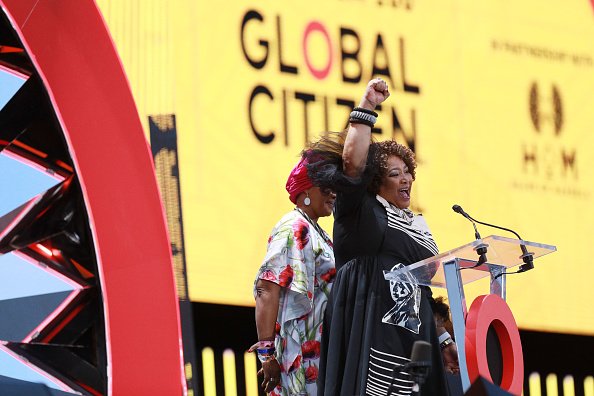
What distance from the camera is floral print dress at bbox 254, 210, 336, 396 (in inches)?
138

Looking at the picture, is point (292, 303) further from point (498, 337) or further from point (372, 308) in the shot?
point (498, 337)

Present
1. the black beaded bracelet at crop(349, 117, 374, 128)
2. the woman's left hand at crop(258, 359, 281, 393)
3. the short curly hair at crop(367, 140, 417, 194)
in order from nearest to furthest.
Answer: the black beaded bracelet at crop(349, 117, 374, 128), the short curly hair at crop(367, 140, 417, 194), the woman's left hand at crop(258, 359, 281, 393)

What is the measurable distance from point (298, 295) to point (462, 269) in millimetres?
639

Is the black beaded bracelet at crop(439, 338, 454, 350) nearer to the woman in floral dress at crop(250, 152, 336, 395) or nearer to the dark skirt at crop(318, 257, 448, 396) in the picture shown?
the dark skirt at crop(318, 257, 448, 396)

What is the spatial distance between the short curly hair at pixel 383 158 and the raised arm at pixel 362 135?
20cm

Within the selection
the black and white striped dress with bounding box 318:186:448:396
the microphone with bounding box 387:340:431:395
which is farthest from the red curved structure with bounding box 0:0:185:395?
the microphone with bounding box 387:340:431:395

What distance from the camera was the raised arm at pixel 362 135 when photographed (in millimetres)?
3066

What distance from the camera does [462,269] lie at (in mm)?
3086

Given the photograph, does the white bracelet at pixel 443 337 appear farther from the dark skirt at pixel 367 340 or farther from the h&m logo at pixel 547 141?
the h&m logo at pixel 547 141

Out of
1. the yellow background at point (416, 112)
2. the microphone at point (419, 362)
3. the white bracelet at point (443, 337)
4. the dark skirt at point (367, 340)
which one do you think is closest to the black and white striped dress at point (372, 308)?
the dark skirt at point (367, 340)

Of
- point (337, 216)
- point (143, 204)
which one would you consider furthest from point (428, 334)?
point (143, 204)

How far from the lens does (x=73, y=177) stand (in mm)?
3662

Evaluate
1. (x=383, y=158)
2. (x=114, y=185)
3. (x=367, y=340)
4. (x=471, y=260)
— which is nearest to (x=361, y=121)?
(x=383, y=158)

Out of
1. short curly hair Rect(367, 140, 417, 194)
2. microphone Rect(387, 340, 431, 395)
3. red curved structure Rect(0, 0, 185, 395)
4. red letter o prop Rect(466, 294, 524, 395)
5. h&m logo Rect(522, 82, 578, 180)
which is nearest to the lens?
microphone Rect(387, 340, 431, 395)
